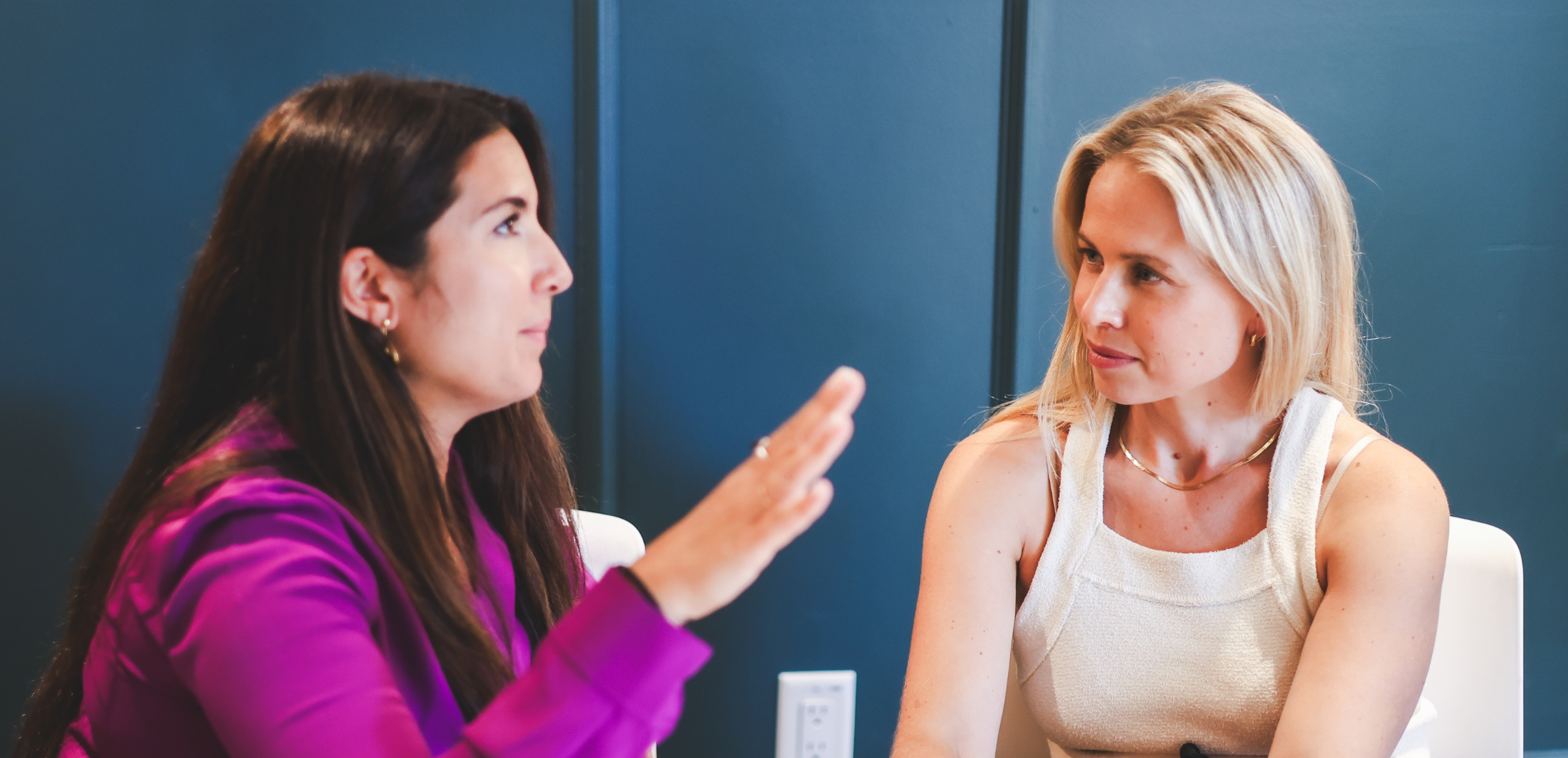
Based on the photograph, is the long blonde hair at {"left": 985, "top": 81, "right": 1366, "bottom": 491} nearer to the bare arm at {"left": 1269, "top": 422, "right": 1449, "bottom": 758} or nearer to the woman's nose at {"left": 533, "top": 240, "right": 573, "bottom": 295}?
the bare arm at {"left": 1269, "top": 422, "right": 1449, "bottom": 758}

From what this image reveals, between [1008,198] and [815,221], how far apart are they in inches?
12.2

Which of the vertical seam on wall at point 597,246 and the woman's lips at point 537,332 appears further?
the vertical seam on wall at point 597,246

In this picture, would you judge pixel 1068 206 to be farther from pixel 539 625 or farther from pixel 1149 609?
pixel 539 625

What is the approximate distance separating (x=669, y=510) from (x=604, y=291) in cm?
36

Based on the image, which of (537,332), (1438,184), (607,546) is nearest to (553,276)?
(537,332)

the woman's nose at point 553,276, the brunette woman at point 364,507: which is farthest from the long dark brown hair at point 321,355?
the woman's nose at point 553,276

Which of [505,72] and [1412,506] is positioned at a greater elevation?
[505,72]

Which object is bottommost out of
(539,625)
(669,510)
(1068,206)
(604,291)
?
(669,510)

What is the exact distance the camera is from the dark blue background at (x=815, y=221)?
1432 mm

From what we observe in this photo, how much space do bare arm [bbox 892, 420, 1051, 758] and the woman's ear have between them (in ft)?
2.15

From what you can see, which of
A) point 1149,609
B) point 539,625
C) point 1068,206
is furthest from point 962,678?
point 1068,206

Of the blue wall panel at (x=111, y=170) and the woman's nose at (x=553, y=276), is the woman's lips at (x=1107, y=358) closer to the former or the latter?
the woman's nose at (x=553, y=276)

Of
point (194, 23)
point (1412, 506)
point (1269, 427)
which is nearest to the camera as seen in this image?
point (1412, 506)

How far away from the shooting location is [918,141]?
1.57 m
